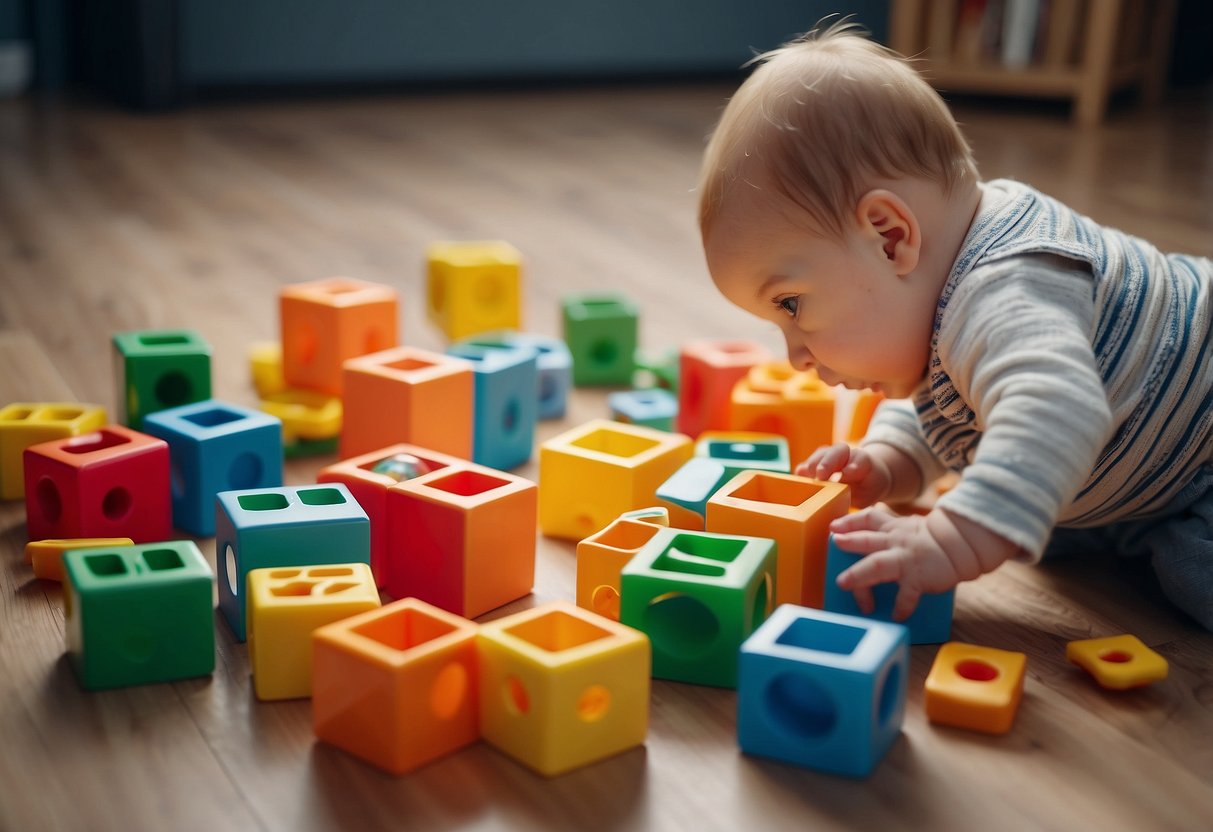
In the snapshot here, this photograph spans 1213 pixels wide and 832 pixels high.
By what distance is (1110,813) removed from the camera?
737mm

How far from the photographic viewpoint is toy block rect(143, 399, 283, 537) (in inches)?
42.4

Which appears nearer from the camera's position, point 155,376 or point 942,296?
point 942,296

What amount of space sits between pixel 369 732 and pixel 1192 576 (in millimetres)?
595

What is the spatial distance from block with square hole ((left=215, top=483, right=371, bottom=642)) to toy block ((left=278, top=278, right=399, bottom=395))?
0.39m

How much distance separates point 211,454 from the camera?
1080 millimetres

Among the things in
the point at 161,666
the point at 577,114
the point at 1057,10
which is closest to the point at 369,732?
the point at 161,666

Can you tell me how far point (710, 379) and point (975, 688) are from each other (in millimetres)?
528

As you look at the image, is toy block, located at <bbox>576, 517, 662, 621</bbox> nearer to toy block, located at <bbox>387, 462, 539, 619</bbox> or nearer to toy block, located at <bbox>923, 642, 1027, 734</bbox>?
toy block, located at <bbox>387, 462, 539, 619</bbox>

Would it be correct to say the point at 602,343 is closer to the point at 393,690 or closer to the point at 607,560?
the point at 607,560

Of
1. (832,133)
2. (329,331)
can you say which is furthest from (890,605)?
(329,331)

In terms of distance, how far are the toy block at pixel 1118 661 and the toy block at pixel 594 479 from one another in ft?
1.13

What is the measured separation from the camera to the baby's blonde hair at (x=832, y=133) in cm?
91

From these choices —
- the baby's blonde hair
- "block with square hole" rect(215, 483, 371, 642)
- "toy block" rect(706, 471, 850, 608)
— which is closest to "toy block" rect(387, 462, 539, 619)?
"block with square hole" rect(215, 483, 371, 642)

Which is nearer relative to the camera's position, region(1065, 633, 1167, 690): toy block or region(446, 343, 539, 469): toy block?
region(1065, 633, 1167, 690): toy block
